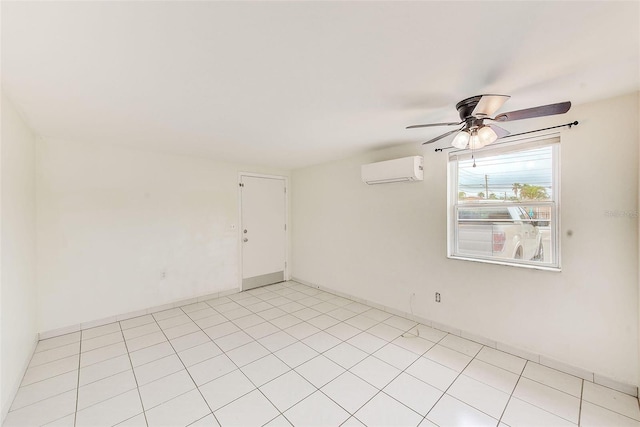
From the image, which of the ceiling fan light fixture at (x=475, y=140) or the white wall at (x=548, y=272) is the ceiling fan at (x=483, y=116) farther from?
the white wall at (x=548, y=272)

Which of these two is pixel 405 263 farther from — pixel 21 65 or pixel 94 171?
pixel 94 171

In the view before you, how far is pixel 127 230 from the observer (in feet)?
10.9

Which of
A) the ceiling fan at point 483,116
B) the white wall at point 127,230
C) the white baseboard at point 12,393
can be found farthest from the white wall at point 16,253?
the ceiling fan at point 483,116

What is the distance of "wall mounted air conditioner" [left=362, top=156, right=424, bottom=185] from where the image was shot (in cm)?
299

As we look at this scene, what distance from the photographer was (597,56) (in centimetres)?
143

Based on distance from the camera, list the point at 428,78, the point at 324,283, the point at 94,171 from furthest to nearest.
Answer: the point at 324,283
the point at 94,171
the point at 428,78

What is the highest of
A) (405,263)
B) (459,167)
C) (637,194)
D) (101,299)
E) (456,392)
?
(459,167)

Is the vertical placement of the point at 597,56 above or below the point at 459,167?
above

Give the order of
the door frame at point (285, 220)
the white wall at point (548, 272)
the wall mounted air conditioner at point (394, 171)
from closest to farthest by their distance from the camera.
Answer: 1. the white wall at point (548, 272)
2. the wall mounted air conditioner at point (394, 171)
3. the door frame at point (285, 220)

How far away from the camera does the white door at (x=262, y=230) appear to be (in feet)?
14.6

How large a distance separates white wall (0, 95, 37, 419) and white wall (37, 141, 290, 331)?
0.20 metres

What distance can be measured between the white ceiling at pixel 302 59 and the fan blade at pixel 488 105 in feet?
0.52

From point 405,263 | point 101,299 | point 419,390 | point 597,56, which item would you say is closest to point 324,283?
point 405,263

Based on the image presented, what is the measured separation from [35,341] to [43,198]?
4.86 feet
